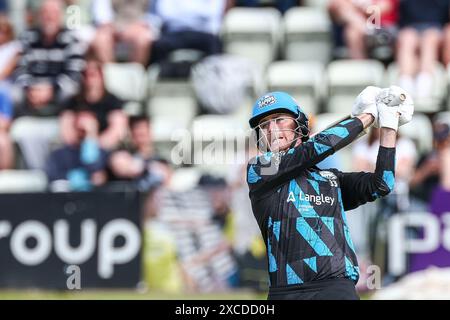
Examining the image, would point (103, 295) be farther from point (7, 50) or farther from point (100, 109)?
point (7, 50)

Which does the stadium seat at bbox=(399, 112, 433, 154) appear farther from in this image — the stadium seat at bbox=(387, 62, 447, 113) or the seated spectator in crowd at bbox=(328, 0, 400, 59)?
the seated spectator in crowd at bbox=(328, 0, 400, 59)

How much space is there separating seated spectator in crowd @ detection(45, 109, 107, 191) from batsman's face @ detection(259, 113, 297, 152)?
6.15m

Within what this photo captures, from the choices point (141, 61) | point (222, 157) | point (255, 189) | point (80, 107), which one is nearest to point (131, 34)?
point (141, 61)

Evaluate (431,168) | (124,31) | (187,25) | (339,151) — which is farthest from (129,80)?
(431,168)

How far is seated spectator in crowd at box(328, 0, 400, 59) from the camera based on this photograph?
1246 cm

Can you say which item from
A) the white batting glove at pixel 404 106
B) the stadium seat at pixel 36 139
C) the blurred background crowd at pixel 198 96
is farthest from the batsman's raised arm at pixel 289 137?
the stadium seat at pixel 36 139

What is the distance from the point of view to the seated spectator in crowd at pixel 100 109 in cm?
1183

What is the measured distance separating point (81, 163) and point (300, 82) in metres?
2.81

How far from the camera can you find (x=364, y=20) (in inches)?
493

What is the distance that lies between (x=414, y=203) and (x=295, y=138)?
18.1 ft

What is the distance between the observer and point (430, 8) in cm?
1259

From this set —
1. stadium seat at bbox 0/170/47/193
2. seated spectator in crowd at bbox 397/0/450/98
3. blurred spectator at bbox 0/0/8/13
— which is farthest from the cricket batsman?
blurred spectator at bbox 0/0/8/13

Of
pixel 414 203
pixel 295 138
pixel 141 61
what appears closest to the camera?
pixel 295 138

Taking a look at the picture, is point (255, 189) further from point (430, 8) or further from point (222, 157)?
point (430, 8)
